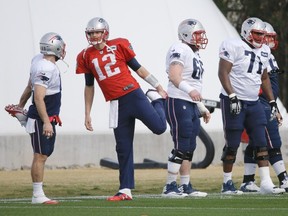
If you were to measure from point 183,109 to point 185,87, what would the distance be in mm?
573

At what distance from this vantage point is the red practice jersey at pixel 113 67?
15594 millimetres

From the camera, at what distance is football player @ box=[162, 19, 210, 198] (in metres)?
16.1

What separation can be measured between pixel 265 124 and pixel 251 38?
3.74ft

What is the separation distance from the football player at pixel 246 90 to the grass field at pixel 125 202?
591 millimetres

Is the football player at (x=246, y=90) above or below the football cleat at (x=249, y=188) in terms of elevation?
above

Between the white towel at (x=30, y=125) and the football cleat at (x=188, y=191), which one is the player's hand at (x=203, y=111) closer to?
the football cleat at (x=188, y=191)

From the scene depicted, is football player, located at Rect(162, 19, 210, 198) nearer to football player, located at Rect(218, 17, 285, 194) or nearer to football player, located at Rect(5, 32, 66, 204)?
football player, located at Rect(218, 17, 285, 194)

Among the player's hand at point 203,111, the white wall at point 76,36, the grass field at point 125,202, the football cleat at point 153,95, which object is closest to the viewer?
the grass field at point 125,202

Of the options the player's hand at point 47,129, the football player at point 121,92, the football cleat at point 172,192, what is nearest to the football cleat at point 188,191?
the football cleat at point 172,192

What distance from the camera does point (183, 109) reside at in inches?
635

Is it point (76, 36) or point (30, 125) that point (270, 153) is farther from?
point (76, 36)

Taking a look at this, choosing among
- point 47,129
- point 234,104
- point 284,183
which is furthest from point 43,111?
point 284,183

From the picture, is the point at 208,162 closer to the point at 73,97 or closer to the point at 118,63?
the point at 73,97

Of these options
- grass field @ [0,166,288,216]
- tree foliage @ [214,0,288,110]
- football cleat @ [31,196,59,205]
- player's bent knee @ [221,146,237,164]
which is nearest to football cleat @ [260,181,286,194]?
grass field @ [0,166,288,216]
